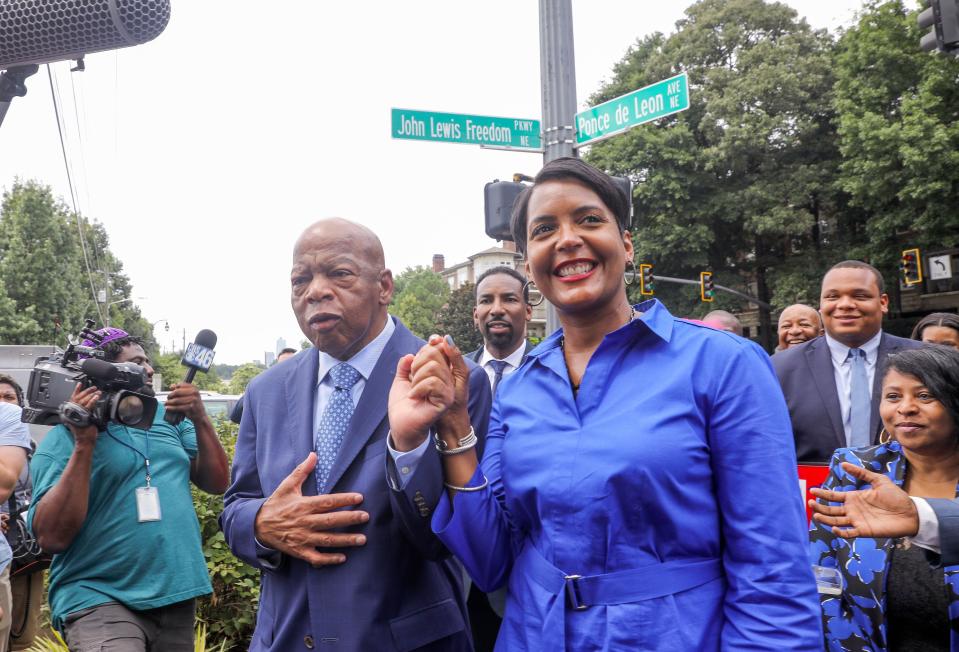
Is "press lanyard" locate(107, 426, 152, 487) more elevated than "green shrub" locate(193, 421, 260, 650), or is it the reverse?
"press lanyard" locate(107, 426, 152, 487)

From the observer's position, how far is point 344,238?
2.54 m

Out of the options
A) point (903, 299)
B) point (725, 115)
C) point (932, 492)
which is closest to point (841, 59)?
point (725, 115)

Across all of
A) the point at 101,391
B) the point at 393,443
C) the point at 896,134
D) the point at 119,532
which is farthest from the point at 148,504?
the point at 896,134

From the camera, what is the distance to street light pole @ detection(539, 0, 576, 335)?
6.86 meters

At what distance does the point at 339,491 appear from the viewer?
2299 millimetres

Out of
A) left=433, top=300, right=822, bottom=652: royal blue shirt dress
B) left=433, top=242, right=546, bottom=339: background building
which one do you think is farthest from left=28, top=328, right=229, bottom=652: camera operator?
left=433, top=242, right=546, bottom=339: background building

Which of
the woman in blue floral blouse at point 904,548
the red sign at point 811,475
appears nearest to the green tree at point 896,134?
the red sign at point 811,475

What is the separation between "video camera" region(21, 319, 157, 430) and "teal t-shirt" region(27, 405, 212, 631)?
174 mm

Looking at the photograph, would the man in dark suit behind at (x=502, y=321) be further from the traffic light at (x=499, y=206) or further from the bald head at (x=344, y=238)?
the bald head at (x=344, y=238)

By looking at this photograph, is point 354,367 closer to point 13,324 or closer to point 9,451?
point 9,451

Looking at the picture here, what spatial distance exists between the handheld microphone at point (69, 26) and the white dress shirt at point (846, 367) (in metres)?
3.74

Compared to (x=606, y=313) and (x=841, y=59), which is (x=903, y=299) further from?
(x=606, y=313)

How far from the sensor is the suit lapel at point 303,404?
2.42m

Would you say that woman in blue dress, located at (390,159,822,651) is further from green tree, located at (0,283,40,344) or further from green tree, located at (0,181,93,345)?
green tree, located at (0,181,93,345)
